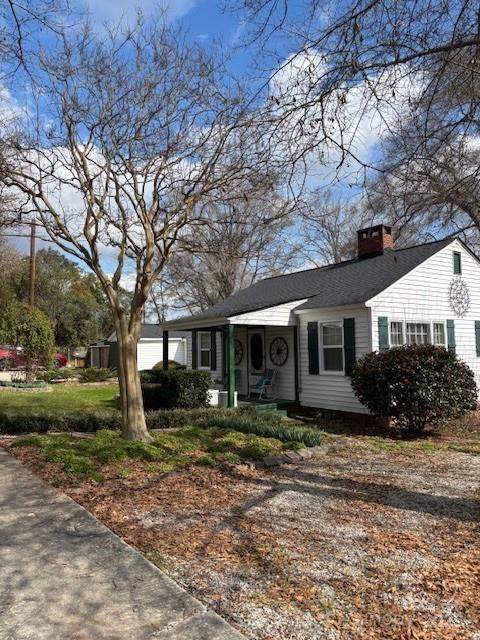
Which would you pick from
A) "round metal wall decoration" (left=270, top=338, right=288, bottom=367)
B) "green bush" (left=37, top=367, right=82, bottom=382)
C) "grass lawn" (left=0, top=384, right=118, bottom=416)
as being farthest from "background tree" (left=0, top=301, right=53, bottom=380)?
"round metal wall decoration" (left=270, top=338, right=288, bottom=367)

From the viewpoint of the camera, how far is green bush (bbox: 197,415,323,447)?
8.64m

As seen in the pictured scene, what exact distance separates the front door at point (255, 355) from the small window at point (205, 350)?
6.98 ft

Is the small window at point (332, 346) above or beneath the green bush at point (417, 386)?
above

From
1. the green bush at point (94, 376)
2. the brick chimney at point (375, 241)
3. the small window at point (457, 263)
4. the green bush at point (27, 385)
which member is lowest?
the green bush at point (27, 385)

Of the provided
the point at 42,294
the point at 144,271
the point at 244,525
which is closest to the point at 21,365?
the point at 144,271

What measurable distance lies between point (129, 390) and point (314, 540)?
15.8 feet

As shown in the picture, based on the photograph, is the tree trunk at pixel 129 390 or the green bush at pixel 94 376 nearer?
the tree trunk at pixel 129 390

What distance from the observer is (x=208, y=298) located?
29.6 m

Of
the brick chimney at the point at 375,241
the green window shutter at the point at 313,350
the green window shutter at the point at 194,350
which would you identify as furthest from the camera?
the green window shutter at the point at 194,350

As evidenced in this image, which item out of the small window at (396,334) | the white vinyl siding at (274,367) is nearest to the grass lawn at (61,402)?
the white vinyl siding at (274,367)

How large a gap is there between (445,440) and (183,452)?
5413mm

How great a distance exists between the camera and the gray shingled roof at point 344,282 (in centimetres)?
1314

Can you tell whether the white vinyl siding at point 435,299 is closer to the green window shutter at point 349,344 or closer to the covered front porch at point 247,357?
the green window shutter at point 349,344

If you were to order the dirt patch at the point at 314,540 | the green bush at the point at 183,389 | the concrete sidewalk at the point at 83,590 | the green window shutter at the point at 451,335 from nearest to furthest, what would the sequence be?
the concrete sidewalk at the point at 83,590 < the dirt patch at the point at 314,540 < the green bush at the point at 183,389 < the green window shutter at the point at 451,335
